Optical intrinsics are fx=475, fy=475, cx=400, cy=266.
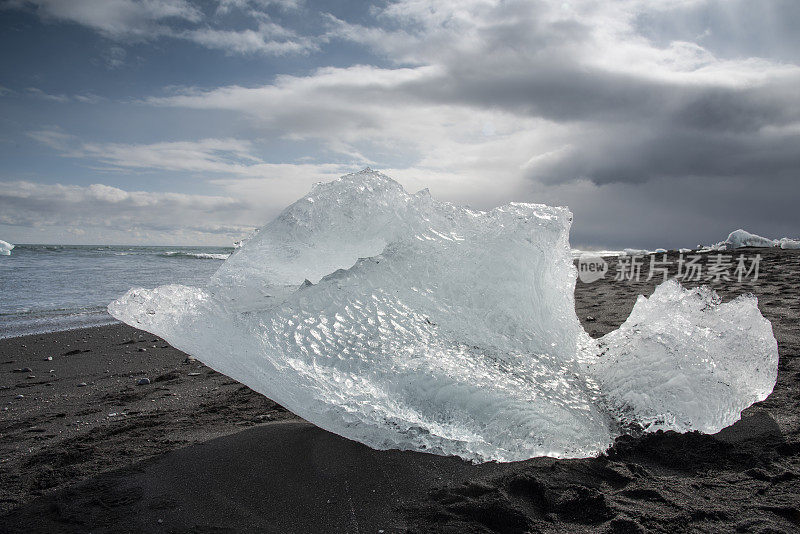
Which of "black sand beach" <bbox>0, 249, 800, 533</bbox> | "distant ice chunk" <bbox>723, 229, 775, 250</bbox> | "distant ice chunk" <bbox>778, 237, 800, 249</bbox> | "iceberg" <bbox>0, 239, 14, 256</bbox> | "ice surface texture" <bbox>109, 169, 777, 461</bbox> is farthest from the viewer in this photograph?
"iceberg" <bbox>0, 239, 14, 256</bbox>

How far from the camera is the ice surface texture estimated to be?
Answer: 1.95 metres

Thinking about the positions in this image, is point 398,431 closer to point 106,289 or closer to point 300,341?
point 300,341

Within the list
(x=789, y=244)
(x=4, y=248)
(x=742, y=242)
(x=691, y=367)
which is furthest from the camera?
(x=4, y=248)

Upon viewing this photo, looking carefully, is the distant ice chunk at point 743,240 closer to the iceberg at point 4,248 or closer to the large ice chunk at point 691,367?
the large ice chunk at point 691,367

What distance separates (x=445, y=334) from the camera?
232 centimetres

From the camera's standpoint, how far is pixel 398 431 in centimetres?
188

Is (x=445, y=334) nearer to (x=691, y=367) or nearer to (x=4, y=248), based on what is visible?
(x=691, y=367)

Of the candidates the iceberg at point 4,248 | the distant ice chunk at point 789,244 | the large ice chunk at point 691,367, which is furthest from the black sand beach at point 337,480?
the iceberg at point 4,248

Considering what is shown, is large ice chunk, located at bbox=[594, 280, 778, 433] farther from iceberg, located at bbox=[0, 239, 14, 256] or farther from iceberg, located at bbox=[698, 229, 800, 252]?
iceberg, located at bbox=[0, 239, 14, 256]

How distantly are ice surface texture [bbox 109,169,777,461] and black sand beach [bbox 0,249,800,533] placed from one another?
0.51 ft

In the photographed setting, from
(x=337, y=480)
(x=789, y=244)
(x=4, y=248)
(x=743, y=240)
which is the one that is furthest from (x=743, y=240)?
(x=4, y=248)

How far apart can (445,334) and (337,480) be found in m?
0.82

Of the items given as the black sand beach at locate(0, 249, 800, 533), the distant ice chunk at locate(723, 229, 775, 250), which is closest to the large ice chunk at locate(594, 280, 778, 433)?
the black sand beach at locate(0, 249, 800, 533)

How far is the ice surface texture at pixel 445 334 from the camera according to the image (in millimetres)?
1954
